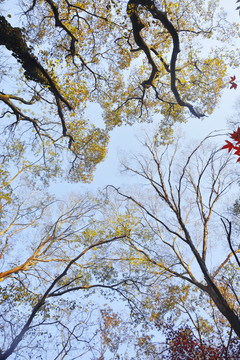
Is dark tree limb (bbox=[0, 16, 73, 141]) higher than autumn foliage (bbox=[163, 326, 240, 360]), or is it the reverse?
dark tree limb (bbox=[0, 16, 73, 141])

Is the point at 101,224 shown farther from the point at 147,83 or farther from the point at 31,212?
the point at 147,83

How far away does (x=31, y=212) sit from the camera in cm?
841

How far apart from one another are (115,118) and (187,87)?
138 inches

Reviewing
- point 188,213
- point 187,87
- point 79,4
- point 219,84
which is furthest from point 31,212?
point 219,84

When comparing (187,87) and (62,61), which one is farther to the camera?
(187,87)

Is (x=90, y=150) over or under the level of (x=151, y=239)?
over

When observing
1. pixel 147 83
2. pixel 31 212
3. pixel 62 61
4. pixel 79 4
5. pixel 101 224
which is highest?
pixel 79 4

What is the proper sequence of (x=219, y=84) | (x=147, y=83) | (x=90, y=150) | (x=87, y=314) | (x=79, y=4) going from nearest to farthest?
(x=87, y=314) < (x=79, y=4) < (x=147, y=83) < (x=219, y=84) < (x=90, y=150)

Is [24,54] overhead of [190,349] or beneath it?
overhead

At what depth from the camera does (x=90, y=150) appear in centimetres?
877

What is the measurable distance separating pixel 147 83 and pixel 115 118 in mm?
2325

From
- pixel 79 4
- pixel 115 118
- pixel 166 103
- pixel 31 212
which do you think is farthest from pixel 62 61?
pixel 31 212

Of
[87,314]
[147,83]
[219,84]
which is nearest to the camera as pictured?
[87,314]

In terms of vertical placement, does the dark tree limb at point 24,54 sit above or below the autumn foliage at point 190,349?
above
